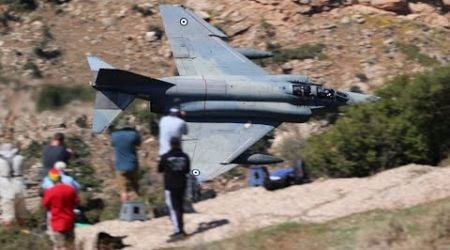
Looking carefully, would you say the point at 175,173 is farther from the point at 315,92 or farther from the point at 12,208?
the point at 315,92

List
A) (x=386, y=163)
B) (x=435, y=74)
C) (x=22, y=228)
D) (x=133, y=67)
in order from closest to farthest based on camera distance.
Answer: (x=22, y=228)
(x=386, y=163)
(x=435, y=74)
(x=133, y=67)

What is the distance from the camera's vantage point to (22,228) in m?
15.9

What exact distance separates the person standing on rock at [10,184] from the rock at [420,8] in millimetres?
32117

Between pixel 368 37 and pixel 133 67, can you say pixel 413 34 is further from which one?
pixel 133 67

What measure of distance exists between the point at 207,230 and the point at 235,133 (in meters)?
11.9

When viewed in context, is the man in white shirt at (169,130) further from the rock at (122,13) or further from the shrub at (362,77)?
the rock at (122,13)

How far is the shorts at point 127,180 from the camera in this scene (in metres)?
17.6

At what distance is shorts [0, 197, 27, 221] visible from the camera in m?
16.8

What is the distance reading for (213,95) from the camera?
2753 centimetres

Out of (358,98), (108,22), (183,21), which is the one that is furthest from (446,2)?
(183,21)

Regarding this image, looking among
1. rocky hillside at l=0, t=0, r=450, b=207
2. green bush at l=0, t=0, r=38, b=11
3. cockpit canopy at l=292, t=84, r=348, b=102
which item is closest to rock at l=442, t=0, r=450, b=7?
rocky hillside at l=0, t=0, r=450, b=207

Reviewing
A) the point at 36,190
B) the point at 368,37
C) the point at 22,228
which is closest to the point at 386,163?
the point at 22,228

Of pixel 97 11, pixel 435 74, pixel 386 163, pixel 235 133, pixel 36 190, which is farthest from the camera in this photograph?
pixel 97 11

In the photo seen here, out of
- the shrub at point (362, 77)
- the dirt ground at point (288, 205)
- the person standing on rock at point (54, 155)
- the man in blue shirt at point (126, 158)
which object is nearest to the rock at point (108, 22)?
the shrub at point (362, 77)
